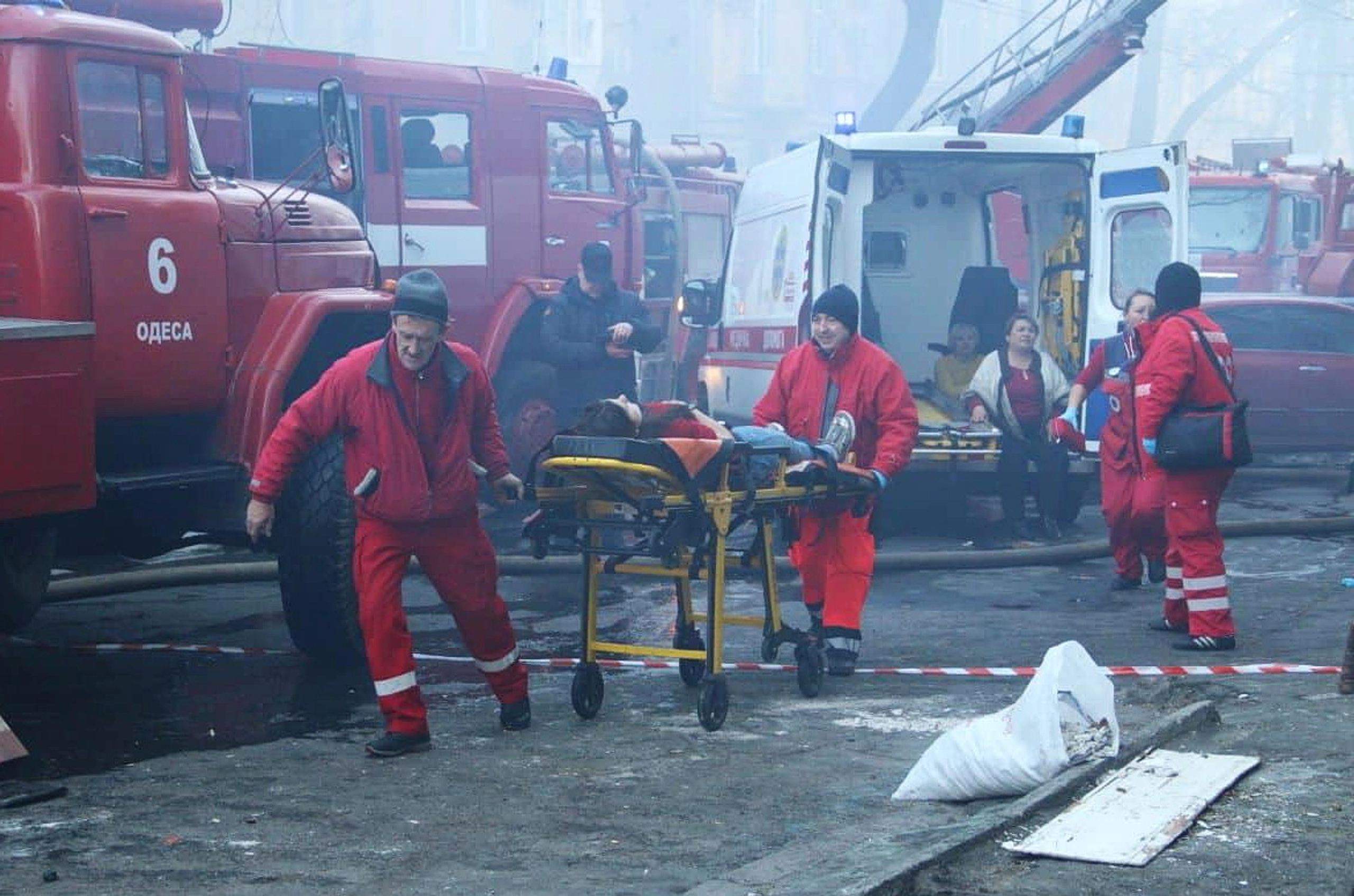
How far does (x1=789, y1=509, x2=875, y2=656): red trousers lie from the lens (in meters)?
7.54

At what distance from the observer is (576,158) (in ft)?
43.8

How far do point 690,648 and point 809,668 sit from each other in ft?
1.60

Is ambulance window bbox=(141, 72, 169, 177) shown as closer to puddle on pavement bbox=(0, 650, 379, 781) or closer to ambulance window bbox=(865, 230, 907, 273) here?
puddle on pavement bbox=(0, 650, 379, 781)

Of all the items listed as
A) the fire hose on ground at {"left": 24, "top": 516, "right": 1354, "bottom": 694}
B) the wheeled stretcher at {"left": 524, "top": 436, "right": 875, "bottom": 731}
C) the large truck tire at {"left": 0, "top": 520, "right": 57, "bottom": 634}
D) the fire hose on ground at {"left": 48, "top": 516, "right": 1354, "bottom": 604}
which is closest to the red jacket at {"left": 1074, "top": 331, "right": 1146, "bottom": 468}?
the fire hose on ground at {"left": 48, "top": 516, "right": 1354, "bottom": 604}

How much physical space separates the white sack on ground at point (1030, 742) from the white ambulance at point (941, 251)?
5.76m

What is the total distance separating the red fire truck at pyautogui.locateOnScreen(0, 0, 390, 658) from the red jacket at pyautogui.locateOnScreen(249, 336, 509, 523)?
0.76 meters

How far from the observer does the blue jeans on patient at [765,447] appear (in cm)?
678

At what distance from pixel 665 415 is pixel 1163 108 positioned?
63792 millimetres

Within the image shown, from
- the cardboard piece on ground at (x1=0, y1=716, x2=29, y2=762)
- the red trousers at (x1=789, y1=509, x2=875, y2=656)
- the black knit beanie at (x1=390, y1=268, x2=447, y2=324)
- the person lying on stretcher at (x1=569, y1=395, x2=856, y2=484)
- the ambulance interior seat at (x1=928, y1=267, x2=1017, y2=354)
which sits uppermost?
the black knit beanie at (x1=390, y1=268, x2=447, y2=324)

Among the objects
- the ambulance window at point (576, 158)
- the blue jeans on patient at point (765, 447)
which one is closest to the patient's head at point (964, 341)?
the ambulance window at point (576, 158)

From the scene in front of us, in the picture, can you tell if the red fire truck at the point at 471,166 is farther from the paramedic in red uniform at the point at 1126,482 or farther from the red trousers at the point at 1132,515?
the red trousers at the point at 1132,515

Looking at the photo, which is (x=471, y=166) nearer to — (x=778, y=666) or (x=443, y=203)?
(x=443, y=203)

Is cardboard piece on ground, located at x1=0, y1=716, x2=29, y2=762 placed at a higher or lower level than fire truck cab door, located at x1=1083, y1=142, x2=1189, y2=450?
lower

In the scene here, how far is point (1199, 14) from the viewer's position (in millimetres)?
63906
